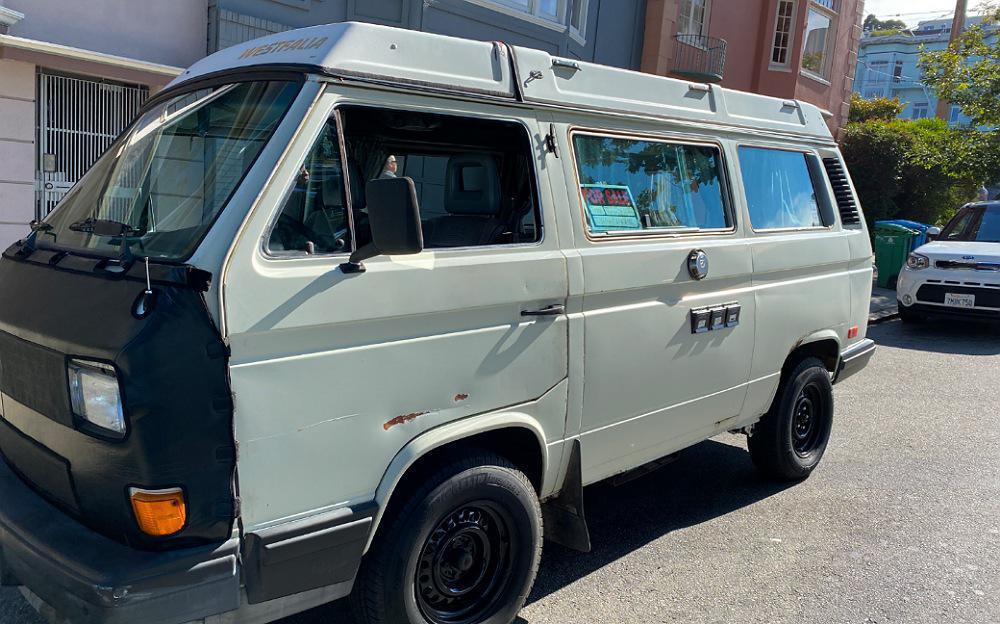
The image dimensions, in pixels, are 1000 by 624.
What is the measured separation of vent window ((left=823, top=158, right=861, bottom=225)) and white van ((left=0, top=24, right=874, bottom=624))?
174cm

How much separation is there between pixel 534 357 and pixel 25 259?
2.00 m

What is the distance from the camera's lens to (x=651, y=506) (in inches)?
196

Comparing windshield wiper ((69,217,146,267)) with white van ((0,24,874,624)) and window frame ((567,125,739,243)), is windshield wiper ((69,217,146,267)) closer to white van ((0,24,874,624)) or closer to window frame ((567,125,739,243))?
white van ((0,24,874,624))

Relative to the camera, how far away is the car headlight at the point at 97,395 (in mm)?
2430

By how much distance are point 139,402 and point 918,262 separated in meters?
11.5

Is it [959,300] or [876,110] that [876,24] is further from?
[959,300]

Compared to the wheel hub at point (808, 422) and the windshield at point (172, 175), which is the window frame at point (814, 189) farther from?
the windshield at point (172, 175)

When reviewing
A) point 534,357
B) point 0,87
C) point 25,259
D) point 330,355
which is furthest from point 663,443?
point 0,87

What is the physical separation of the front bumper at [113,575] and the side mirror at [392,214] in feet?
3.47

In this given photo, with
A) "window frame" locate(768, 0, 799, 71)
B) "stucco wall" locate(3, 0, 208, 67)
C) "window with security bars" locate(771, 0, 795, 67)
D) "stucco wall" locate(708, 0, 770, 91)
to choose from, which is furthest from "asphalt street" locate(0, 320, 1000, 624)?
"window with security bars" locate(771, 0, 795, 67)

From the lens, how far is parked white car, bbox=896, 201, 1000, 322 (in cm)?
1082

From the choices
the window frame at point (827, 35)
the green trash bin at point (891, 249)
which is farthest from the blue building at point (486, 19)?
the window frame at point (827, 35)

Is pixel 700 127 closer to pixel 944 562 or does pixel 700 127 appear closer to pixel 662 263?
pixel 662 263

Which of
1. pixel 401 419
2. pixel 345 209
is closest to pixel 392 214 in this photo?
pixel 345 209
